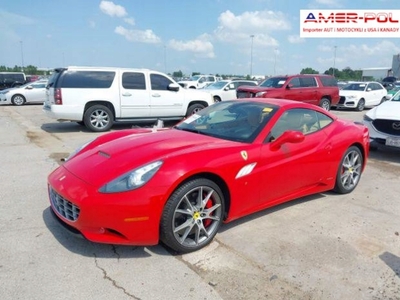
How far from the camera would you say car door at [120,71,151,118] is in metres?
9.61

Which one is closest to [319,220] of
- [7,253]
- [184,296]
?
[184,296]

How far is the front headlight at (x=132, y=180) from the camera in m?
2.73

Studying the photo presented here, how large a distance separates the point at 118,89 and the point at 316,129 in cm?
669

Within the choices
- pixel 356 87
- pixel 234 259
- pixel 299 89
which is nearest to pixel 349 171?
pixel 234 259

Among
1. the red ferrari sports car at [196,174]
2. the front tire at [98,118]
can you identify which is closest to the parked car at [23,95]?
the front tire at [98,118]

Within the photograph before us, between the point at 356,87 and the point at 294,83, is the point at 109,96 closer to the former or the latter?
the point at 294,83

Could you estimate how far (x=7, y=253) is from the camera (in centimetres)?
295

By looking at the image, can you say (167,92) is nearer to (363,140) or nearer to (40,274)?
(363,140)

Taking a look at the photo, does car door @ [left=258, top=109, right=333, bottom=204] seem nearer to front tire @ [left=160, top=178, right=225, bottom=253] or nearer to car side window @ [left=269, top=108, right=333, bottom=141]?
car side window @ [left=269, top=108, right=333, bottom=141]

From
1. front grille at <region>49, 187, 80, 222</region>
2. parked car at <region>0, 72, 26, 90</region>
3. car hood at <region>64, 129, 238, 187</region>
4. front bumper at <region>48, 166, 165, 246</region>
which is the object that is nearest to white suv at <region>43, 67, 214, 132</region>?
car hood at <region>64, 129, 238, 187</region>

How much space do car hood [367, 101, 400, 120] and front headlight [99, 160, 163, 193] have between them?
5713 millimetres

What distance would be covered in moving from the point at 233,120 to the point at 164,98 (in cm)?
660

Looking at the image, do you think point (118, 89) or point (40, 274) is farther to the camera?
point (118, 89)

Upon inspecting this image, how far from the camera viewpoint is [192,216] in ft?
9.91
